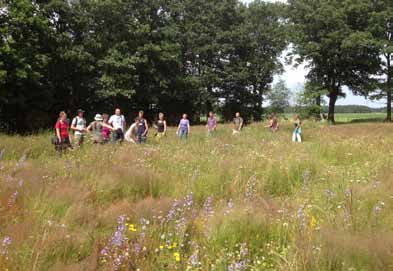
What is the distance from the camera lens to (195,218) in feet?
15.4

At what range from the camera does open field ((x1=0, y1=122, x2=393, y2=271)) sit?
11.7 ft

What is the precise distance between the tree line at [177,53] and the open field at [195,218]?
2366 cm

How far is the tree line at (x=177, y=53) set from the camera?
3306cm

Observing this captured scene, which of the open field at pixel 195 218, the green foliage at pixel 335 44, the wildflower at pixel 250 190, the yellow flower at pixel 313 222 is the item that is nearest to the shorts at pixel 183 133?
the open field at pixel 195 218

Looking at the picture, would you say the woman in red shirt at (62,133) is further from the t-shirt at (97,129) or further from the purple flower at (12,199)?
the purple flower at (12,199)

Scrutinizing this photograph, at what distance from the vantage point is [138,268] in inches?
139

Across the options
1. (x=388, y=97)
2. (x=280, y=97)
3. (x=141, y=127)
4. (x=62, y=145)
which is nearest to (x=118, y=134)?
(x=141, y=127)

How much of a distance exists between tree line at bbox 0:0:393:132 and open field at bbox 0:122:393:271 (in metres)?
23.7

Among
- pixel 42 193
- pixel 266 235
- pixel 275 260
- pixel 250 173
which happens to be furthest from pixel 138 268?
pixel 250 173

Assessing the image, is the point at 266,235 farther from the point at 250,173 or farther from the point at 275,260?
the point at 250,173

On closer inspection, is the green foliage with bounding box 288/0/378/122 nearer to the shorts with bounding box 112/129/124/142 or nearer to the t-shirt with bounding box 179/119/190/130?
the t-shirt with bounding box 179/119/190/130

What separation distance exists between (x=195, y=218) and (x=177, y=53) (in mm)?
42793

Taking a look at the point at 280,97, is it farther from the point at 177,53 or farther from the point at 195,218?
the point at 195,218

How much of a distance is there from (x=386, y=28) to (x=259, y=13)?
→ 19271 mm
